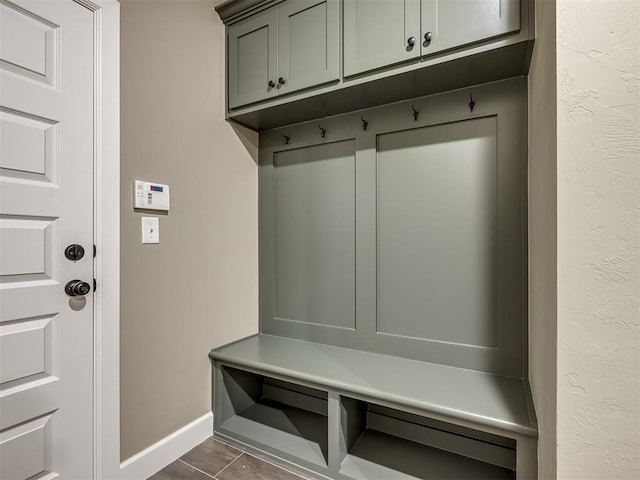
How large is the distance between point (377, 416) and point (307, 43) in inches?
78.9

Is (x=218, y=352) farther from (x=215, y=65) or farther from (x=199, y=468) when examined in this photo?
(x=215, y=65)

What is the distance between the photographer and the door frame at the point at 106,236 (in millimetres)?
1390

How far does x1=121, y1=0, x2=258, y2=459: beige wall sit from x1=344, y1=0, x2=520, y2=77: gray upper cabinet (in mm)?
824

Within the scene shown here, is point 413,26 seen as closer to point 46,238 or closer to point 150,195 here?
point 150,195

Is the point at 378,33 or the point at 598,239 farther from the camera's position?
the point at 378,33

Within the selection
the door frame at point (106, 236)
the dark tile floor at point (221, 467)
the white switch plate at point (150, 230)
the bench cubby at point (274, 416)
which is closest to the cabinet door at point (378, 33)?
the door frame at point (106, 236)

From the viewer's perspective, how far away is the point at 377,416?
1840 mm

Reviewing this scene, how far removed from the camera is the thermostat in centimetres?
153

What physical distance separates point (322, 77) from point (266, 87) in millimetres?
352

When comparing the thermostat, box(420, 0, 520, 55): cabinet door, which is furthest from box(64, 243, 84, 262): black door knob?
box(420, 0, 520, 55): cabinet door

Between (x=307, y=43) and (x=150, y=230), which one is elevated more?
(x=307, y=43)

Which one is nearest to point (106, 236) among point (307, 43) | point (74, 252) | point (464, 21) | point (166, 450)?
point (74, 252)

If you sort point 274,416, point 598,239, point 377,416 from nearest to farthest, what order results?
1. point 598,239
2. point 377,416
3. point 274,416

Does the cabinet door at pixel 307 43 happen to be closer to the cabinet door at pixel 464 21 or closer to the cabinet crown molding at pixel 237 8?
the cabinet crown molding at pixel 237 8
